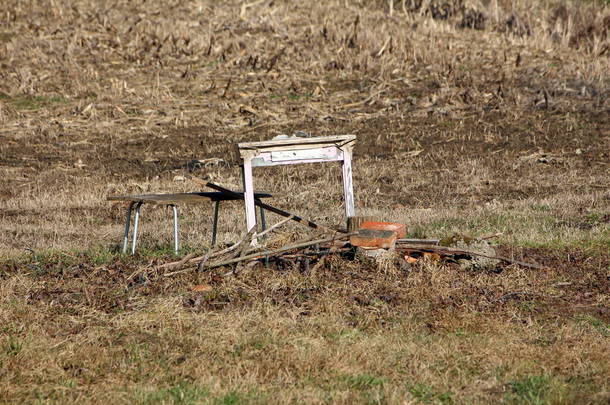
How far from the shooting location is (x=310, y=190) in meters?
14.7

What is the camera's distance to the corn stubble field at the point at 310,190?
19.5 feet

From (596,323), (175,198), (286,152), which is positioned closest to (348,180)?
(286,152)

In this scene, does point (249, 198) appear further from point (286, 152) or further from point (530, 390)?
point (530, 390)

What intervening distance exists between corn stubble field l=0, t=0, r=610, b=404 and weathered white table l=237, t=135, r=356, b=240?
0.57 metres

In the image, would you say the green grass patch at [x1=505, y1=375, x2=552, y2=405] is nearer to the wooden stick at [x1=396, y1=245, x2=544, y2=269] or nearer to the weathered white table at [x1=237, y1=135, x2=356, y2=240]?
the wooden stick at [x1=396, y1=245, x2=544, y2=269]

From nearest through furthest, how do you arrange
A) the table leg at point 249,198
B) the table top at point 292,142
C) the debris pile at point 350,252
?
the debris pile at point 350,252 < the table top at point 292,142 < the table leg at point 249,198

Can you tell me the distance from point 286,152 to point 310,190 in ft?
18.3

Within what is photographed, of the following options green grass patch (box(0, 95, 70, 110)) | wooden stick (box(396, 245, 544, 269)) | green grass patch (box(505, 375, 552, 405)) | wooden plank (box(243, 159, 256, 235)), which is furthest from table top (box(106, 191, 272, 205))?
green grass patch (box(0, 95, 70, 110))

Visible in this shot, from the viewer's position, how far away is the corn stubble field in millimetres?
5953

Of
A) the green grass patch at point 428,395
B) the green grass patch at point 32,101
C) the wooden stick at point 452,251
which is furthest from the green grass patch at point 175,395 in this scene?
the green grass patch at point 32,101

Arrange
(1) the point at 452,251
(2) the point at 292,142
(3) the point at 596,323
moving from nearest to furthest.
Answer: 1. (3) the point at 596,323
2. (1) the point at 452,251
3. (2) the point at 292,142

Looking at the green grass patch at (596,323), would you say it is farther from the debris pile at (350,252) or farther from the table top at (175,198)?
the table top at (175,198)

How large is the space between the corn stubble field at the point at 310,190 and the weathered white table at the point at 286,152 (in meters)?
0.57

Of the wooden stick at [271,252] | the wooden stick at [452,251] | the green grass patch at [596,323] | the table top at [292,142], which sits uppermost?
the table top at [292,142]
